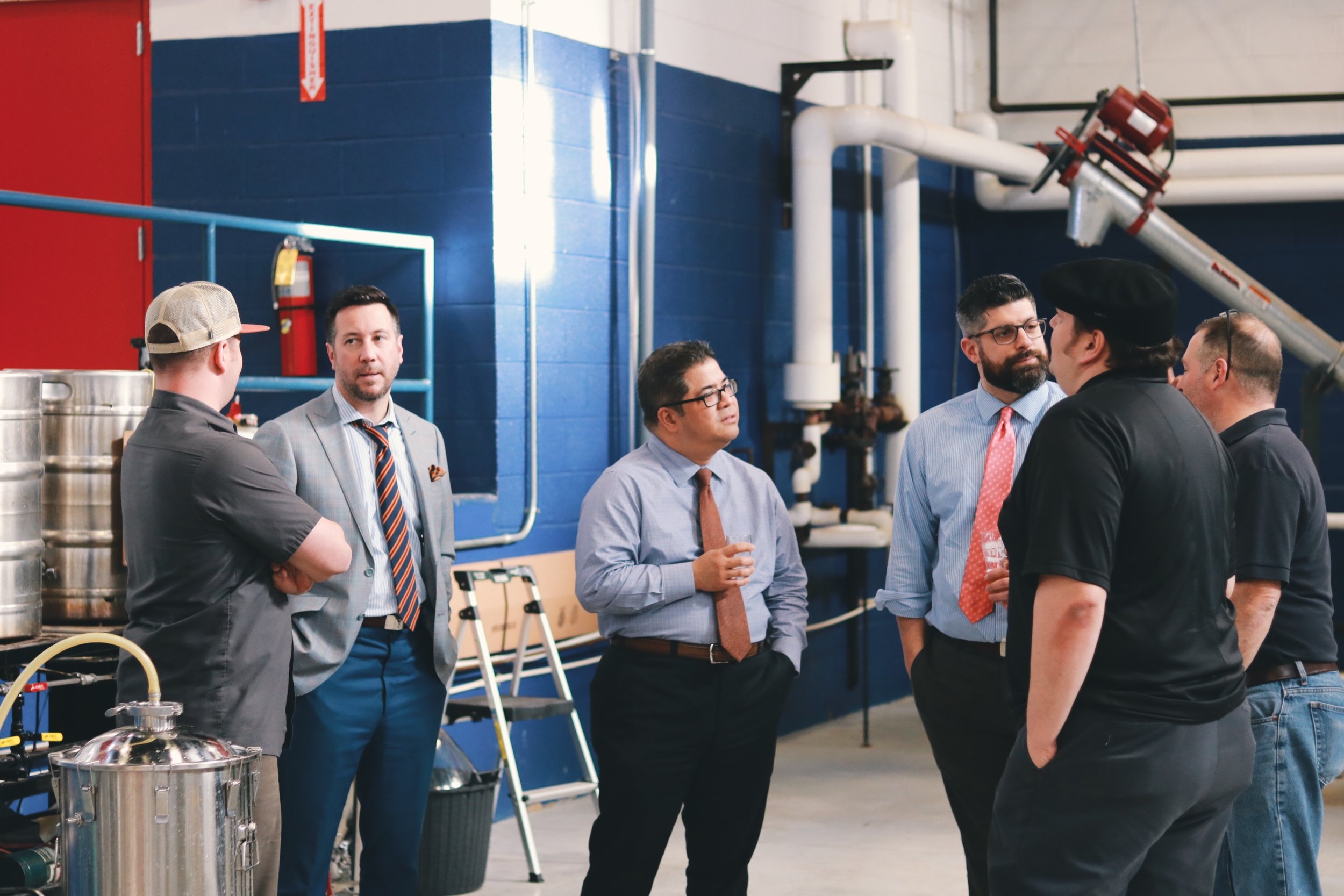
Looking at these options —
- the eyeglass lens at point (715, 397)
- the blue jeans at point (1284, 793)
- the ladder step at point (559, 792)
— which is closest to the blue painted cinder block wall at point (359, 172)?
the ladder step at point (559, 792)

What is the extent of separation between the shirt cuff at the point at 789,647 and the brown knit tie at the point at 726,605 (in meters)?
0.11

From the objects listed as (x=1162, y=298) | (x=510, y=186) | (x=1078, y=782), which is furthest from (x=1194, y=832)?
(x=510, y=186)

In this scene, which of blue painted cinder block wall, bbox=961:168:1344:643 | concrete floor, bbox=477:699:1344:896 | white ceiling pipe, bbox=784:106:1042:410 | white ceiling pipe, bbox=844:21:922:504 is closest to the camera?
concrete floor, bbox=477:699:1344:896

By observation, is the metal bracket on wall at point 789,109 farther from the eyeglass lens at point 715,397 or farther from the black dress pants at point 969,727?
the black dress pants at point 969,727

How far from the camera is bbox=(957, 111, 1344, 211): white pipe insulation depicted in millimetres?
7414

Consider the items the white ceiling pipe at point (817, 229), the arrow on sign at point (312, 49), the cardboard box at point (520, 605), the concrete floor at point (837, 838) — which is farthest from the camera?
the white ceiling pipe at point (817, 229)

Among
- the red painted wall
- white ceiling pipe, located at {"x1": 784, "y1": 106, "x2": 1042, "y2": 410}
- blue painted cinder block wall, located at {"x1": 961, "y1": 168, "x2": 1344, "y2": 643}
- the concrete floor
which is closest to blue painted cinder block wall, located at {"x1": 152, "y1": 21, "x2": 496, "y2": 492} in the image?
the red painted wall

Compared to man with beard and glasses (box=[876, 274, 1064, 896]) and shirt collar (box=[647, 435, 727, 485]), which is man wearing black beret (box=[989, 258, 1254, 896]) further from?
shirt collar (box=[647, 435, 727, 485])

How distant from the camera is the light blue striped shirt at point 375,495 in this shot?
11.2ft

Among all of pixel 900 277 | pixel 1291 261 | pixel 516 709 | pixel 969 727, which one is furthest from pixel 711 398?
pixel 1291 261

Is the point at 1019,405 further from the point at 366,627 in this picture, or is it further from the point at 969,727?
the point at 366,627

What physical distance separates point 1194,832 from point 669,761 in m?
1.19

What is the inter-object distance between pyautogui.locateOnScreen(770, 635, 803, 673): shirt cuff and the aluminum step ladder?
1319 millimetres

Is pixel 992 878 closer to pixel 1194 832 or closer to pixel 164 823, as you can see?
pixel 1194 832
